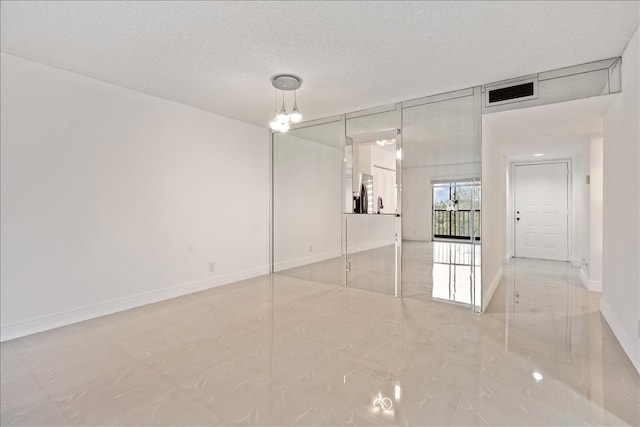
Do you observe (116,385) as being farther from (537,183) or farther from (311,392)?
(537,183)

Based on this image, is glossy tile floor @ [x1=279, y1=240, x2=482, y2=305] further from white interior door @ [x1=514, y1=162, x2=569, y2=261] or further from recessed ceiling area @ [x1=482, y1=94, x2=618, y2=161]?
white interior door @ [x1=514, y1=162, x2=569, y2=261]

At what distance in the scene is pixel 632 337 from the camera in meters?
2.47

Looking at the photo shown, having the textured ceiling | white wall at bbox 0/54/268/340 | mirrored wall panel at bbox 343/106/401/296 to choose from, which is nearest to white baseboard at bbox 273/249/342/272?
mirrored wall panel at bbox 343/106/401/296

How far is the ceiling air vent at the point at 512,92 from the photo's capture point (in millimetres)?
3283

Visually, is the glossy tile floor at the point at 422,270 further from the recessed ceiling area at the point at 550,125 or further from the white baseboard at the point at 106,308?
the white baseboard at the point at 106,308

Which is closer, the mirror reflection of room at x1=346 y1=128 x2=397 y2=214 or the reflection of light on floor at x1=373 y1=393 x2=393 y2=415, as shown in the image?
the reflection of light on floor at x1=373 y1=393 x2=393 y2=415

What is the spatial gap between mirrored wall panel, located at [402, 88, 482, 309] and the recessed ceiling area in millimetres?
382

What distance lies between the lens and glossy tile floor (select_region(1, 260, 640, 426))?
187 centimetres

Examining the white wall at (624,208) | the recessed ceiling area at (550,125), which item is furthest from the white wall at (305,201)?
the white wall at (624,208)

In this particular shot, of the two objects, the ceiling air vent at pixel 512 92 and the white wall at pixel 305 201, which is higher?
the ceiling air vent at pixel 512 92

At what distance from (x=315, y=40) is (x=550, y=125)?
3226mm

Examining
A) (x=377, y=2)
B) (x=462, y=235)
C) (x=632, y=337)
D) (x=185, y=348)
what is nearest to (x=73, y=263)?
(x=185, y=348)

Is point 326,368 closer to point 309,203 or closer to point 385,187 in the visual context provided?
point 385,187

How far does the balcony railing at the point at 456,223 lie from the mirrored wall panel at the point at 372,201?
1.74ft
